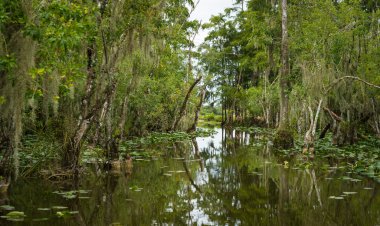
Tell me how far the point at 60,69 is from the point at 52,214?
277 cm

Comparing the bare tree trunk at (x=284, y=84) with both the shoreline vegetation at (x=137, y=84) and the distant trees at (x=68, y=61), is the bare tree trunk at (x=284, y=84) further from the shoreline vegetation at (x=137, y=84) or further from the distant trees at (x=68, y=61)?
the distant trees at (x=68, y=61)

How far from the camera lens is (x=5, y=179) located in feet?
26.1

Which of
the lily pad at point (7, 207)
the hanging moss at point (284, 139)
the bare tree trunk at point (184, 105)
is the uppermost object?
the bare tree trunk at point (184, 105)

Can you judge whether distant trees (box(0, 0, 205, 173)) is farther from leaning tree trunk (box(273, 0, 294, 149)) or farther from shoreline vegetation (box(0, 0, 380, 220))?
leaning tree trunk (box(273, 0, 294, 149))

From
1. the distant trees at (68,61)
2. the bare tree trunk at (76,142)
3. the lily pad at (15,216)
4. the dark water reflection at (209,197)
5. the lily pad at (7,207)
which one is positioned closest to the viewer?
the lily pad at (15,216)

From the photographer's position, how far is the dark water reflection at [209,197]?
6.27 metres

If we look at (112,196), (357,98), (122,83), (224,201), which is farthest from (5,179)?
(357,98)

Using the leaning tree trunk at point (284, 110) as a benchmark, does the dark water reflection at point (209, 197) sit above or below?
below

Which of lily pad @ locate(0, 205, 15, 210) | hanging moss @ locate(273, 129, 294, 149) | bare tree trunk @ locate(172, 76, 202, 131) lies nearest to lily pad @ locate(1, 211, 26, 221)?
lily pad @ locate(0, 205, 15, 210)

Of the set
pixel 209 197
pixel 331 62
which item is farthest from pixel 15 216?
pixel 331 62

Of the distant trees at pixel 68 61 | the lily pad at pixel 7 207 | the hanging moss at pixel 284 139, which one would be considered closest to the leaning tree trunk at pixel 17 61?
the distant trees at pixel 68 61

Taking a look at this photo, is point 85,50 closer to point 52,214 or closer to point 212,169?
point 52,214

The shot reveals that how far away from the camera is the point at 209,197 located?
26.2 ft

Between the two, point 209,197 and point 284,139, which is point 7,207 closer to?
point 209,197
